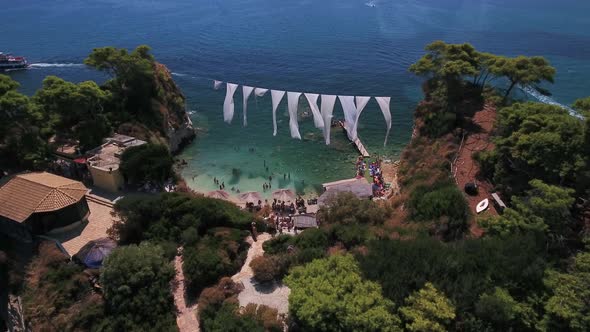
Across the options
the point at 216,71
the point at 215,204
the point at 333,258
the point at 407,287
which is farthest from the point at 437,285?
the point at 216,71

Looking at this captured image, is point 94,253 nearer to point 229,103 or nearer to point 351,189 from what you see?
point 351,189

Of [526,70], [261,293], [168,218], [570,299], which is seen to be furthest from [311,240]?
[526,70]

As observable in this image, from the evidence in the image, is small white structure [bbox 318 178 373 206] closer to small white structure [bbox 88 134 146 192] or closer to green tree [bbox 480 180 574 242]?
green tree [bbox 480 180 574 242]

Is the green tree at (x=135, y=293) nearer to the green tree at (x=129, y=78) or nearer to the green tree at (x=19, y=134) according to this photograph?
the green tree at (x=19, y=134)

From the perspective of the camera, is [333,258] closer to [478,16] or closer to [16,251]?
[16,251]

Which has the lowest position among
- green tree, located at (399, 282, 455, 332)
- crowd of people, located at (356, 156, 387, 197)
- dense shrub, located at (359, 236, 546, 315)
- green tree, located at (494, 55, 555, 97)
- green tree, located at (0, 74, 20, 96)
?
crowd of people, located at (356, 156, 387, 197)

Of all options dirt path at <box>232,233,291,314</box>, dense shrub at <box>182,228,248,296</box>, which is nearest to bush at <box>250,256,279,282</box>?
dirt path at <box>232,233,291,314</box>
